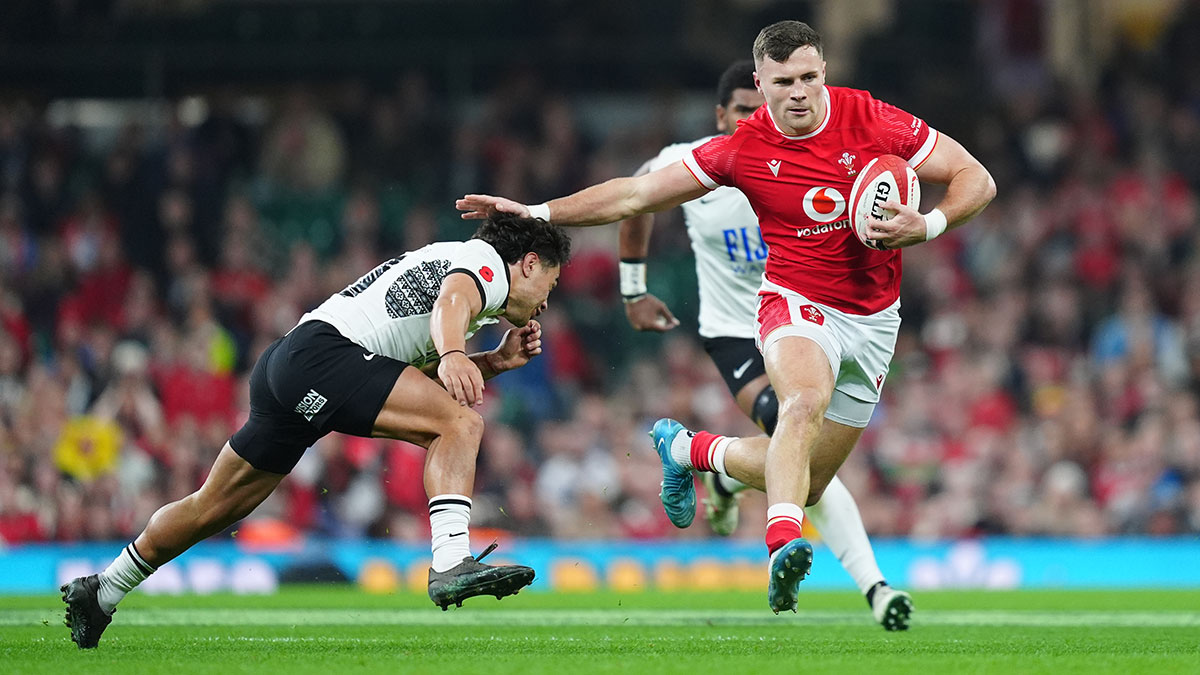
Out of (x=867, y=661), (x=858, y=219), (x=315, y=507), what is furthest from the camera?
(x=315, y=507)

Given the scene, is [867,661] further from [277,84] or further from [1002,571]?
[277,84]

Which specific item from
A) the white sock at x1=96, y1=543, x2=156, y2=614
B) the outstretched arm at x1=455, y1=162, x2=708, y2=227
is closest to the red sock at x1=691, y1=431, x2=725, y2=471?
the outstretched arm at x1=455, y1=162, x2=708, y2=227

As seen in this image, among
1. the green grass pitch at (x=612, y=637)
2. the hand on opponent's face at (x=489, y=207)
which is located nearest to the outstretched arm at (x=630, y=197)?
the hand on opponent's face at (x=489, y=207)

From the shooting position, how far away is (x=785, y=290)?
24.1ft

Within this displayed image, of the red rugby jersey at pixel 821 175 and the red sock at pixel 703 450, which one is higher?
the red rugby jersey at pixel 821 175

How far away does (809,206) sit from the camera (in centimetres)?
721

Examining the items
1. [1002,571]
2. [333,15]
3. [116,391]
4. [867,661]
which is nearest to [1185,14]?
[1002,571]

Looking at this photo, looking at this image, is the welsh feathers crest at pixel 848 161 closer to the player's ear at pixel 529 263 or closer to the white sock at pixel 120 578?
the player's ear at pixel 529 263

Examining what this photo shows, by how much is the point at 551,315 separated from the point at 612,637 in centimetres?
928

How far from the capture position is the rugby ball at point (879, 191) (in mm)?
6875

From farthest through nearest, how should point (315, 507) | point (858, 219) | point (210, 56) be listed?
point (210, 56), point (315, 507), point (858, 219)

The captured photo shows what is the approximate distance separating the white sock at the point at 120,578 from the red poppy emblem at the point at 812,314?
10.3ft

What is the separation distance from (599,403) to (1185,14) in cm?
878

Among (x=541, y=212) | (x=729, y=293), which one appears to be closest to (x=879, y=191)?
(x=541, y=212)
